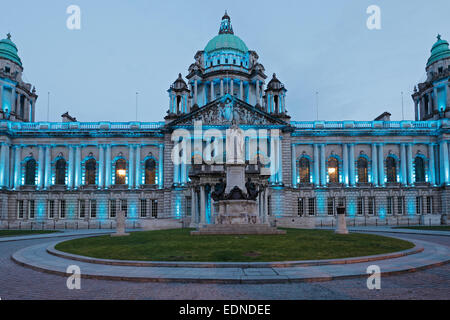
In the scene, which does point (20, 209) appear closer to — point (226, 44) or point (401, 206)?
point (226, 44)

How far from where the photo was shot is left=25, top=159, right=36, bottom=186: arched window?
6147 cm

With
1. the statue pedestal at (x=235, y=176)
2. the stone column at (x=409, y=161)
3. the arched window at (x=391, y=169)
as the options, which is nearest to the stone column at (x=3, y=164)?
the statue pedestal at (x=235, y=176)

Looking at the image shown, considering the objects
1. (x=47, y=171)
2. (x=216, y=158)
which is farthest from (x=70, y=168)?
(x=216, y=158)

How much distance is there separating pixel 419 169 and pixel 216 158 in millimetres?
37656

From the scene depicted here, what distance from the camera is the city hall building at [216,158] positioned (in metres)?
58.3

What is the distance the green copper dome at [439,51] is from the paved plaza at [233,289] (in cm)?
6856

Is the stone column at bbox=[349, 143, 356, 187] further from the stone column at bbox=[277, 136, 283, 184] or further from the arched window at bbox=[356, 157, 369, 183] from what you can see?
the stone column at bbox=[277, 136, 283, 184]

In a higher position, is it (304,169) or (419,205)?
(304,169)

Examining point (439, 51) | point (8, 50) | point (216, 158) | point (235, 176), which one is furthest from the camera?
point (439, 51)

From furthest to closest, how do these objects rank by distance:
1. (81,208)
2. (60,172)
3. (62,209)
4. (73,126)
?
(73,126) → (60,172) → (81,208) → (62,209)

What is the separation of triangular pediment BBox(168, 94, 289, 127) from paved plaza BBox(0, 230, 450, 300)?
47.7 metres

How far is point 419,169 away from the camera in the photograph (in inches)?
2480
